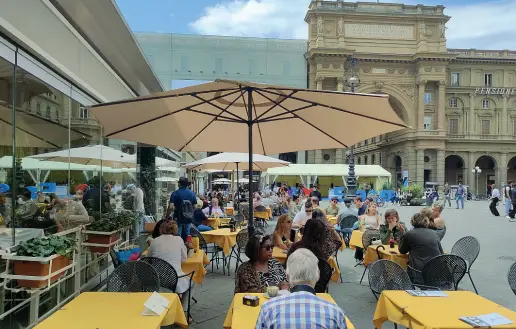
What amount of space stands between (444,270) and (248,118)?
2961 millimetres

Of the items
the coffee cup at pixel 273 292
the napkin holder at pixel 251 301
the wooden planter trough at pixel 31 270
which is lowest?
the napkin holder at pixel 251 301

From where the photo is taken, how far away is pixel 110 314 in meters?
3.20

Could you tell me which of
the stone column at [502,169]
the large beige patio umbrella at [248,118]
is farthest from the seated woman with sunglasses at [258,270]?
the stone column at [502,169]

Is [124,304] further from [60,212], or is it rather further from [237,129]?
[237,129]

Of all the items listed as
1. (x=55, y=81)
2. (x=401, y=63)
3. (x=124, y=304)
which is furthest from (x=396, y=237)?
(x=401, y=63)

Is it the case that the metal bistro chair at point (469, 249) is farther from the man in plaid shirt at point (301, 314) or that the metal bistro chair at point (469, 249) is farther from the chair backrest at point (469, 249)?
the man in plaid shirt at point (301, 314)

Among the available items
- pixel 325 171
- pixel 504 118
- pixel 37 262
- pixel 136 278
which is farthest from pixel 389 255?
pixel 504 118

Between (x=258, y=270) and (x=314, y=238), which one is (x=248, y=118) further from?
(x=258, y=270)

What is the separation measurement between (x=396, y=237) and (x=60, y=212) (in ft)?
16.5

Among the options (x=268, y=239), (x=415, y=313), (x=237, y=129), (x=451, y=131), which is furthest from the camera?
(x=451, y=131)

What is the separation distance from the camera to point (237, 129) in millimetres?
6805

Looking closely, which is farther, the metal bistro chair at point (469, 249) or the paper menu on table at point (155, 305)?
the metal bistro chair at point (469, 249)

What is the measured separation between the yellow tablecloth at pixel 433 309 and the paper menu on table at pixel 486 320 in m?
0.04

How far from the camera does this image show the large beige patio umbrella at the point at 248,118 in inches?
170
